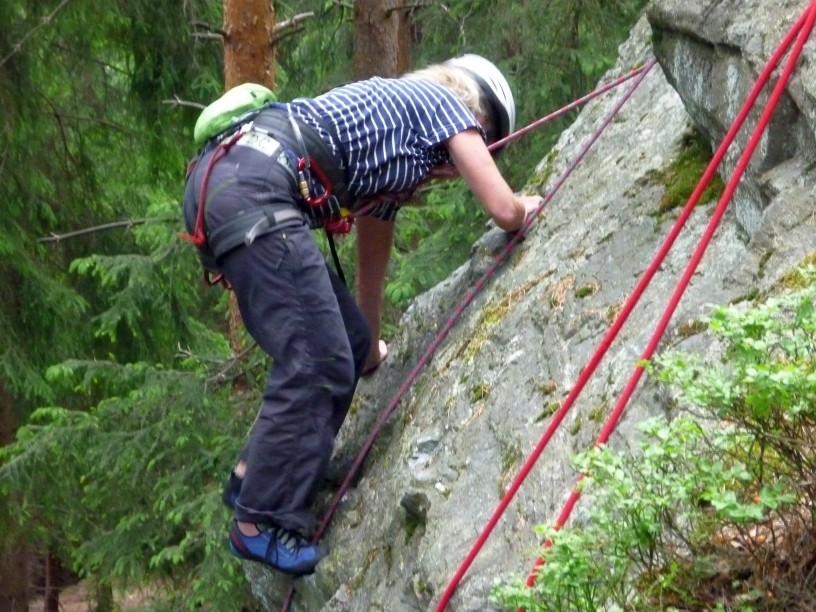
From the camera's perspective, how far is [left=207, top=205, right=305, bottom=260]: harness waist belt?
3889 mm

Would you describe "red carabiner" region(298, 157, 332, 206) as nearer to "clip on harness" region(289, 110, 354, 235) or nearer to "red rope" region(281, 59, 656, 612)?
"clip on harness" region(289, 110, 354, 235)

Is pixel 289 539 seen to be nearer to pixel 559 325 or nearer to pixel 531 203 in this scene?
pixel 559 325

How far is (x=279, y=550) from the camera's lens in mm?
4242

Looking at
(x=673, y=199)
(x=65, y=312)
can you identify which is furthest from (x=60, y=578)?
(x=673, y=199)

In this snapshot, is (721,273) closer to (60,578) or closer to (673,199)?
(673,199)

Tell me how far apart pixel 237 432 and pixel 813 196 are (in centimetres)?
483

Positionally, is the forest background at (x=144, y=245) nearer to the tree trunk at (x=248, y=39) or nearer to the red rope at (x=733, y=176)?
the tree trunk at (x=248, y=39)

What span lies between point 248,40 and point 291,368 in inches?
152

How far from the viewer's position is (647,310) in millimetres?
3604

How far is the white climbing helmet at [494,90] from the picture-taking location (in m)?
4.46

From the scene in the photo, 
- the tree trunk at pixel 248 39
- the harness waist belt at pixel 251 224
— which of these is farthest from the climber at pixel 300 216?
the tree trunk at pixel 248 39

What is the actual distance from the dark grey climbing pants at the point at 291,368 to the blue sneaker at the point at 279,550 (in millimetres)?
81

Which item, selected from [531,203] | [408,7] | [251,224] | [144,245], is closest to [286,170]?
[251,224]

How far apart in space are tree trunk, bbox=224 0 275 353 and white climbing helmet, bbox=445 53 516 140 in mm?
3001
